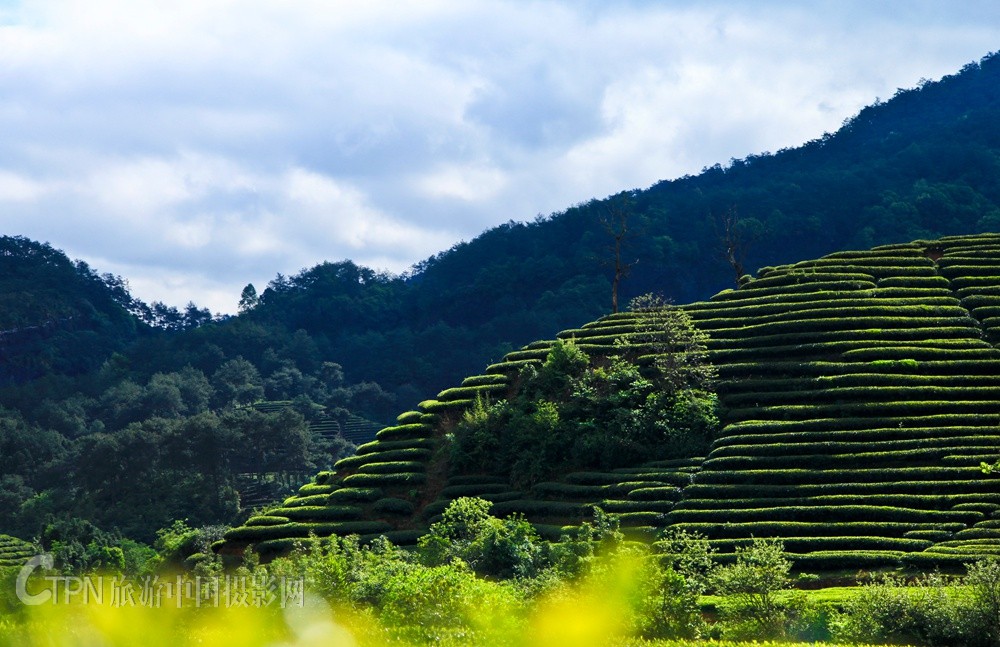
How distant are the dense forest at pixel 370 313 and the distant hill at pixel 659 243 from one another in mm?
299

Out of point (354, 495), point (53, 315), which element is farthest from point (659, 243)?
point (354, 495)

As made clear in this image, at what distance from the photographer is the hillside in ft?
148

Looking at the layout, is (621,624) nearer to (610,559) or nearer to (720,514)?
(610,559)

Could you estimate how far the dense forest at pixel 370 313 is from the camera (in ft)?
335

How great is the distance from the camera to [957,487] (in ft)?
150

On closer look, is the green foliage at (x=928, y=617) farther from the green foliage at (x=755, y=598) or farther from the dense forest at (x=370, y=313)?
the dense forest at (x=370, y=313)

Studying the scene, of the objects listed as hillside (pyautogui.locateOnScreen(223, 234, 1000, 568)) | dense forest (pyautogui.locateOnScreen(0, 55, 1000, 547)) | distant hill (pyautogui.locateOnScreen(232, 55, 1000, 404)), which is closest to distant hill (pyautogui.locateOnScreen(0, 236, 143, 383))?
dense forest (pyautogui.locateOnScreen(0, 55, 1000, 547))

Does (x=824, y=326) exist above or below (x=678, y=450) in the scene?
above

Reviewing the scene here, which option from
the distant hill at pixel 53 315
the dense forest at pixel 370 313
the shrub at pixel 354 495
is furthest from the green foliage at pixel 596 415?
the distant hill at pixel 53 315

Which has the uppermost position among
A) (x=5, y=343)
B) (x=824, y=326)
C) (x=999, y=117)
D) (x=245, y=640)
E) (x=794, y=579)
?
(x=999, y=117)

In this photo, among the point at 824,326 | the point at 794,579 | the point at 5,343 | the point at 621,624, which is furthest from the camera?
the point at 5,343

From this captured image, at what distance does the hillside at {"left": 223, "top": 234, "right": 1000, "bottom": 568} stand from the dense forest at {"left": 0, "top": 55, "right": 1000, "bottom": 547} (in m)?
37.4

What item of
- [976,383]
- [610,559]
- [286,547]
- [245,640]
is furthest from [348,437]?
[245,640]

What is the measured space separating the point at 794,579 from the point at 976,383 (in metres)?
17.7
